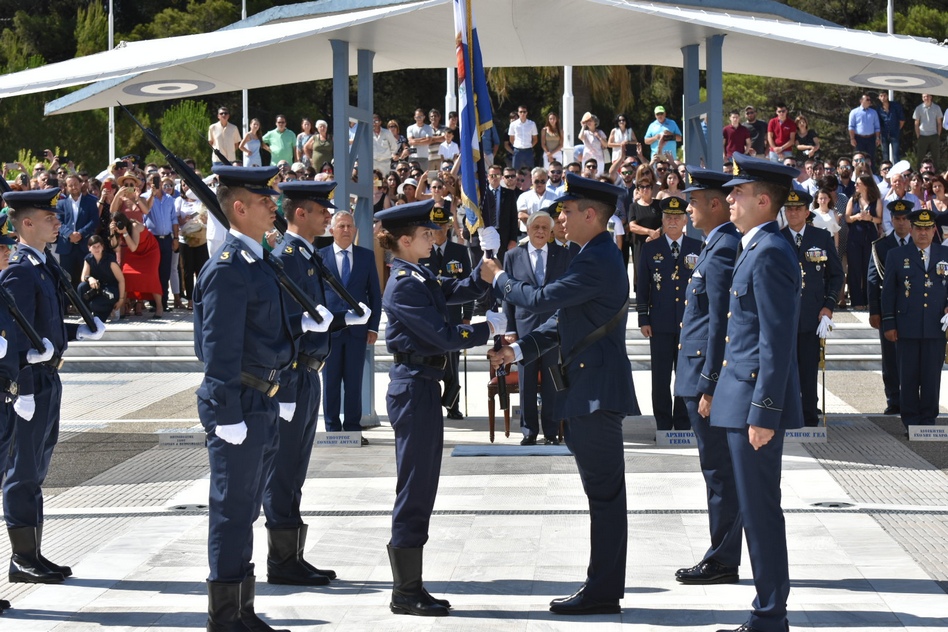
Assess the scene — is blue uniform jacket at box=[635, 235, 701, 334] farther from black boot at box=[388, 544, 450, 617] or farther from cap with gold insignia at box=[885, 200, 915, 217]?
black boot at box=[388, 544, 450, 617]

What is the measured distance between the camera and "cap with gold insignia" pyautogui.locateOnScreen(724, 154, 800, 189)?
19.3ft

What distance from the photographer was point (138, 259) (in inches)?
750

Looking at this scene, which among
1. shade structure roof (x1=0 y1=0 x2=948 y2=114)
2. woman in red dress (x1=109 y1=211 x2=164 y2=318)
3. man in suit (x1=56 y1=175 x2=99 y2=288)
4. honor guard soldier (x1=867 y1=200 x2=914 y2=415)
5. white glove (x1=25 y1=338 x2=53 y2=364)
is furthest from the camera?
woman in red dress (x1=109 y1=211 x2=164 y2=318)

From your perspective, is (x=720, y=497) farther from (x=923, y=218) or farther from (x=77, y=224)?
(x=77, y=224)

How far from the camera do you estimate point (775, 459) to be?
19.1ft

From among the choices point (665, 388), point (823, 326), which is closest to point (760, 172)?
point (665, 388)

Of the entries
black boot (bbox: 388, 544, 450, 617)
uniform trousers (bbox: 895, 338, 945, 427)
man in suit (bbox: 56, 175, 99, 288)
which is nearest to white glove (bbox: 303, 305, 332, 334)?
black boot (bbox: 388, 544, 450, 617)

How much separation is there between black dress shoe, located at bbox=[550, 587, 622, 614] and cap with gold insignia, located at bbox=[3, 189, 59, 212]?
3666mm

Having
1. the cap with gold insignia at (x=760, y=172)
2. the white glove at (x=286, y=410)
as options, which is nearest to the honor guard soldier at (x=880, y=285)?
the cap with gold insignia at (x=760, y=172)

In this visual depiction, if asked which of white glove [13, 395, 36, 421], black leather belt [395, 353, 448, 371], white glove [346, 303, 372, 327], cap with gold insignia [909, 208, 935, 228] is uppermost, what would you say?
cap with gold insignia [909, 208, 935, 228]

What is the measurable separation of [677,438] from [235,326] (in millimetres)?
6342

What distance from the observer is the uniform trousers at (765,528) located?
5.73m

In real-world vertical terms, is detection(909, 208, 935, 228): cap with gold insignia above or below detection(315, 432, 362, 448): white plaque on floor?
above

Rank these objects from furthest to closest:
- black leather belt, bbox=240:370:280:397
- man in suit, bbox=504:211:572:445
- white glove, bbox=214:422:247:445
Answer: man in suit, bbox=504:211:572:445 → black leather belt, bbox=240:370:280:397 → white glove, bbox=214:422:247:445
